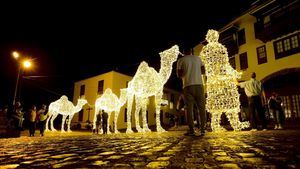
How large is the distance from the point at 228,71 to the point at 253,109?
5.79 feet

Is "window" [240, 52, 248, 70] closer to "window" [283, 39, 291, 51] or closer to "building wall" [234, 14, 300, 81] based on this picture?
"building wall" [234, 14, 300, 81]

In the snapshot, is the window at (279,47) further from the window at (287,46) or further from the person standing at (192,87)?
the person standing at (192,87)

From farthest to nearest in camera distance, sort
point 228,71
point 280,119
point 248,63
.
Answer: point 248,63
point 280,119
point 228,71

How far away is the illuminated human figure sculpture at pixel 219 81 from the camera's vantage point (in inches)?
315

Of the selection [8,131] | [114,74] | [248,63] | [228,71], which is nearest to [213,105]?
[228,71]

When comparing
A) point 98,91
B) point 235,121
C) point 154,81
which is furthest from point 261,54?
point 98,91

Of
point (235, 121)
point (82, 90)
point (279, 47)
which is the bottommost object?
point (235, 121)

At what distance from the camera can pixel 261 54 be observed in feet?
66.9

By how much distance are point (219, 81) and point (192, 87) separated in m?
3.07

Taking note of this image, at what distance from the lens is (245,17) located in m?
22.4

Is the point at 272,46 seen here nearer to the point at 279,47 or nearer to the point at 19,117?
the point at 279,47

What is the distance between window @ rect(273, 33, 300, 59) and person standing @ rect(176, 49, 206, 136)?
1595 cm

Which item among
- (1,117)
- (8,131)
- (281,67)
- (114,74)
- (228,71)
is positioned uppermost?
(114,74)

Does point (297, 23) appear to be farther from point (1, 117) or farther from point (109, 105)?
point (1, 117)
